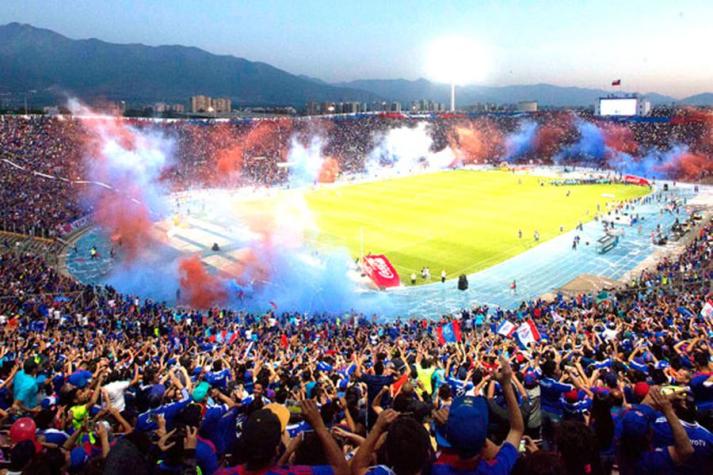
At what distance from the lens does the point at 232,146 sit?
91625 millimetres

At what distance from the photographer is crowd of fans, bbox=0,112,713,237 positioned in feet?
149

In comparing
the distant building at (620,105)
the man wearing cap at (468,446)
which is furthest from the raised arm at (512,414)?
the distant building at (620,105)

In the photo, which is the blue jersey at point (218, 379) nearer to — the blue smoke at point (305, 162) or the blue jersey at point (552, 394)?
the blue jersey at point (552, 394)

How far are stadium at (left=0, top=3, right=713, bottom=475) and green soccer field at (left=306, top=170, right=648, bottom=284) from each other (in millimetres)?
385

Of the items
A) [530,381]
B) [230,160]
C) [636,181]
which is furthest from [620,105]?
[530,381]

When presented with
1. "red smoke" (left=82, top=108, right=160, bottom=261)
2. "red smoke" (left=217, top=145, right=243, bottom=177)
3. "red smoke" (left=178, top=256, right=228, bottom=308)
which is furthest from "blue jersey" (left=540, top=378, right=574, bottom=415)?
"red smoke" (left=217, top=145, right=243, bottom=177)

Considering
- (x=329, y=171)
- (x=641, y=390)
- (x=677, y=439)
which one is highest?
(x=329, y=171)

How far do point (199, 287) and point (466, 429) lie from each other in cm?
2921

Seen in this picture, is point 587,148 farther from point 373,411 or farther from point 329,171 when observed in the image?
point 373,411

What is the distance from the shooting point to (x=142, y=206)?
45688 millimetres

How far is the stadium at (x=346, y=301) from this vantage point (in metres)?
4.48

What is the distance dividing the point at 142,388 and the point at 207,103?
15485 cm

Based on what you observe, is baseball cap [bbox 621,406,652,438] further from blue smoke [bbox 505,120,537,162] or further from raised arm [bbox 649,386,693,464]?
blue smoke [bbox 505,120,537,162]

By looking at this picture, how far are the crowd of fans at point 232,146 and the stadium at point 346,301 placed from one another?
478 millimetres
